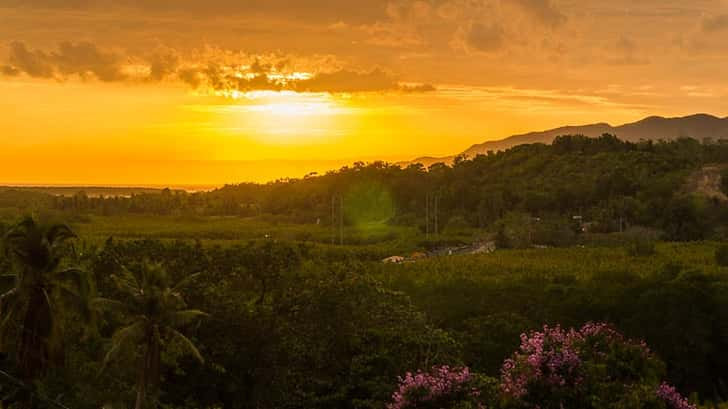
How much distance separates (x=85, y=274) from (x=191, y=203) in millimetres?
136545

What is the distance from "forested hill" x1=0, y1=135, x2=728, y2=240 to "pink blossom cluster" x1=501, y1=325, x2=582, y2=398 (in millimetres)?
86232

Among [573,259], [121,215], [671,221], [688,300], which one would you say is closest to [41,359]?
[688,300]

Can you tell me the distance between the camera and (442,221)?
4966 inches

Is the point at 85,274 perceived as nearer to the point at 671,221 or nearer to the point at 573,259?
the point at 573,259

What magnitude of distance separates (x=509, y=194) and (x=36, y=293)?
10025 cm

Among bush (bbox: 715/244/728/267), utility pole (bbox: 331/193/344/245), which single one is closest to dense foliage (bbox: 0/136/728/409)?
bush (bbox: 715/244/728/267)

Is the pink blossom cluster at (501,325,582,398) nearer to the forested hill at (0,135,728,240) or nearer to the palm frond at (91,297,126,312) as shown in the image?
the palm frond at (91,297,126,312)

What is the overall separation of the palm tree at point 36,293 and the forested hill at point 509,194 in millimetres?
A: 80741

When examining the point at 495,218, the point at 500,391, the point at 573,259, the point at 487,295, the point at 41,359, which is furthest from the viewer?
the point at 495,218

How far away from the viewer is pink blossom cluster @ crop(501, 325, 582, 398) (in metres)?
18.3

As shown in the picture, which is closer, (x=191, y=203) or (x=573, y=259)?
(x=573, y=259)

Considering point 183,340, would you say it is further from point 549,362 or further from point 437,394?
point 549,362

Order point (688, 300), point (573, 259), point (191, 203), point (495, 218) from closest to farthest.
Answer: point (688, 300) → point (573, 259) → point (495, 218) → point (191, 203)

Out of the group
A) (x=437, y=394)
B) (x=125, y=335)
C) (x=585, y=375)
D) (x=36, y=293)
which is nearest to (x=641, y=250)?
(x=125, y=335)
